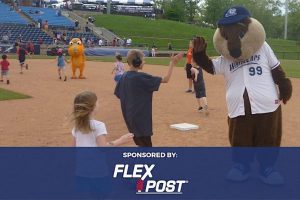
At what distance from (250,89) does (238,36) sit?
64 centimetres

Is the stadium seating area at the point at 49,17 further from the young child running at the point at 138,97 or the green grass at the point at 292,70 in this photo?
the young child running at the point at 138,97

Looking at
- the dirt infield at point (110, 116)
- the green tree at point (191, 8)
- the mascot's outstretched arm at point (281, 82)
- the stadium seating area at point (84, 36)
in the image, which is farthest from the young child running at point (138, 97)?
the green tree at point (191, 8)

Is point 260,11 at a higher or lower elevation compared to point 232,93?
higher

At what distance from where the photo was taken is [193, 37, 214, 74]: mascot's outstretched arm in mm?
5871

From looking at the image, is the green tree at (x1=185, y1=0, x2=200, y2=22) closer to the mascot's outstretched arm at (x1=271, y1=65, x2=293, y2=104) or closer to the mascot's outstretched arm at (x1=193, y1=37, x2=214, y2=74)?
the mascot's outstretched arm at (x1=193, y1=37, x2=214, y2=74)

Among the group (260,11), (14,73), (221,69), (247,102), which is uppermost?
(260,11)

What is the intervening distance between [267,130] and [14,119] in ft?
22.3

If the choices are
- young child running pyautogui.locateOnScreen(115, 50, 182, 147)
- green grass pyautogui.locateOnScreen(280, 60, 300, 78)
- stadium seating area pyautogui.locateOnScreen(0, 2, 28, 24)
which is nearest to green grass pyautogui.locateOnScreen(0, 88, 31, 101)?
young child running pyautogui.locateOnScreen(115, 50, 182, 147)

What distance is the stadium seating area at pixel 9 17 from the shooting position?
53.7m

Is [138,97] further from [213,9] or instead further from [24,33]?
[213,9]

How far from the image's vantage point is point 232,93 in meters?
5.59
